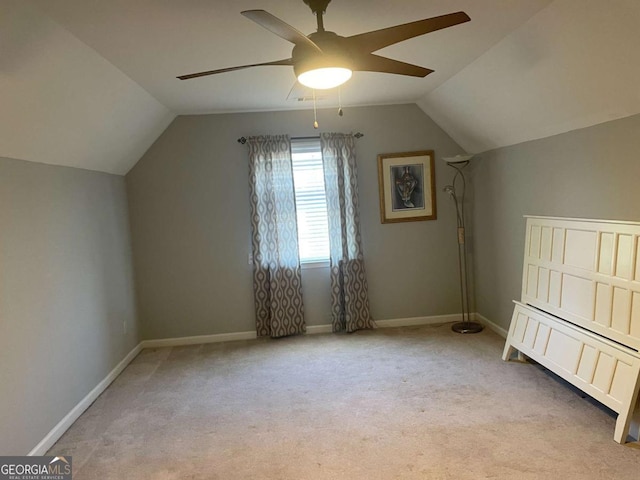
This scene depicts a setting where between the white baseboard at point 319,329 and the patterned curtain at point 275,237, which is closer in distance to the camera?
the patterned curtain at point 275,237

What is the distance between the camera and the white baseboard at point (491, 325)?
461 centimetres

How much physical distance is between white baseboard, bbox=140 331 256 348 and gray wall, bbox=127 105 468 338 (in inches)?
2.1

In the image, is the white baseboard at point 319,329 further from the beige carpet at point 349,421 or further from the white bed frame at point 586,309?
the white bed frame at point 586,309

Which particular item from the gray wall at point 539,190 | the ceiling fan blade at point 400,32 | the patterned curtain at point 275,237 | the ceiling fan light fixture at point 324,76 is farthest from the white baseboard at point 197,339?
the ceiling fan blade at point 400,32

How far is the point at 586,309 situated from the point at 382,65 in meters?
2.13

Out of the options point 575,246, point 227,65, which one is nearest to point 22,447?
point 227,65

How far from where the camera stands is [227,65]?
3.27 metres

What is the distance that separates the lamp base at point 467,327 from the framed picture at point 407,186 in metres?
1.17

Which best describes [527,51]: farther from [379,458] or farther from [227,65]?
[379,458]

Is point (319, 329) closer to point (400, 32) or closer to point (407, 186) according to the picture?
point (407, 186)

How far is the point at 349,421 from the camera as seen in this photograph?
3.13 m

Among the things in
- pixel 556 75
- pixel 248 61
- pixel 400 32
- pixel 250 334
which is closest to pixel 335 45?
pixel 400 32

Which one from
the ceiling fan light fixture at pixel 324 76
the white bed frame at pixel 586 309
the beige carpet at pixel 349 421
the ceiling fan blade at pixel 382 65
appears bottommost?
the beige carpet at pixel 349 421

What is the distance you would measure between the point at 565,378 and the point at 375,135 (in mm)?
2978
